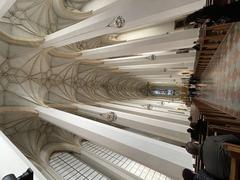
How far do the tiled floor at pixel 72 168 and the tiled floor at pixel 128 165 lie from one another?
972 mm

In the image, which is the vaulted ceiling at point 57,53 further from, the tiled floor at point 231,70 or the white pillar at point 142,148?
the white pillar at point 142,148

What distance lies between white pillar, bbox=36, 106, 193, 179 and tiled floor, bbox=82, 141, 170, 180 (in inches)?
190

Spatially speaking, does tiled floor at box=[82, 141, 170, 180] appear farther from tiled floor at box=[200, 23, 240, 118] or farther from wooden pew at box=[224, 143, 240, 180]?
wooden pew at box=[224, 143, 240, 180]

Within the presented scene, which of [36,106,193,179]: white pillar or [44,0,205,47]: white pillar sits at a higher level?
[44,0,205,47]: white pillar

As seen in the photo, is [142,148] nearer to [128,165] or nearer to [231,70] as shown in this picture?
[231,70]

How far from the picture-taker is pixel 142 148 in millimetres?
5016

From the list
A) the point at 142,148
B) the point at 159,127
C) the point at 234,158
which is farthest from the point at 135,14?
the point at 234,158

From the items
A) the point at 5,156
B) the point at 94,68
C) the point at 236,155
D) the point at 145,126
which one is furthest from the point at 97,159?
the point at 236,155

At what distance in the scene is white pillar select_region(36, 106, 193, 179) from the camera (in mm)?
4465

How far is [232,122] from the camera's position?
2.99 meters

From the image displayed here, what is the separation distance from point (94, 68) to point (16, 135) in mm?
6621

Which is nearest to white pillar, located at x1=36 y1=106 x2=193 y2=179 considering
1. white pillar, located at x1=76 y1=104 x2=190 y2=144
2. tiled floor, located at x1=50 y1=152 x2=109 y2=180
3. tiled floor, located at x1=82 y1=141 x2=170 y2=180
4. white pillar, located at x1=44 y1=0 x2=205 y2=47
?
white pillar, located at x1=76 y1=104 x2=190 y2=144

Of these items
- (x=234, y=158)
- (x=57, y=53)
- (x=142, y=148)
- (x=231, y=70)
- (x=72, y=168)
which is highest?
(x=57, y=53)

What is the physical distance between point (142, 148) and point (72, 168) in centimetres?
729
